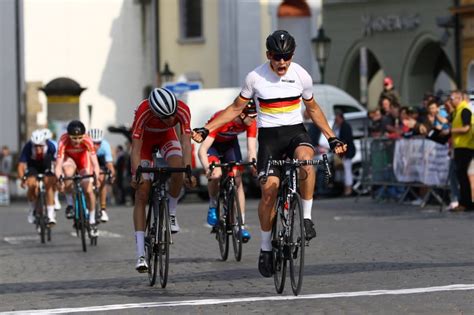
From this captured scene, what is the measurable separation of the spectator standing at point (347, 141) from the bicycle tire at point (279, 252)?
19475 millimetres

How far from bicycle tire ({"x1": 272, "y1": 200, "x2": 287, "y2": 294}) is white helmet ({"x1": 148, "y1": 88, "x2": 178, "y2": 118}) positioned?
5.16ft

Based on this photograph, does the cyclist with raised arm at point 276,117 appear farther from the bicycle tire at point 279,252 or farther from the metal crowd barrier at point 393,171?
the metal crowd barrier at point 393,171

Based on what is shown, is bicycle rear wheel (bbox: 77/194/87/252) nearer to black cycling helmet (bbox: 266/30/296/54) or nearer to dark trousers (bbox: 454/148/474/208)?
dark trousers (bbox: 454/148/474/208)

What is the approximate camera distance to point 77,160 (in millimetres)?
21234

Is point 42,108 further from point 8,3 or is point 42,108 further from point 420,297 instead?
point 420,297

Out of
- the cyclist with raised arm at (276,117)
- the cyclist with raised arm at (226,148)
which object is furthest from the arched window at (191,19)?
the cyclist with raised arm at (276,117)

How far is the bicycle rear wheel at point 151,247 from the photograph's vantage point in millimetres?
13477

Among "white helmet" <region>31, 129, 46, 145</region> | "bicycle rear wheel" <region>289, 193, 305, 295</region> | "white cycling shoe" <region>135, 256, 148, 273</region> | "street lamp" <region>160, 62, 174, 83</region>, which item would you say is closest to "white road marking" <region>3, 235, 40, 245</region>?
"white helmet" <region>31, 129, 46, 145</region>

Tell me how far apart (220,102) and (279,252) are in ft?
81.8

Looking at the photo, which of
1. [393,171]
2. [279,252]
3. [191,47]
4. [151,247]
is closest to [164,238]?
[151,247]

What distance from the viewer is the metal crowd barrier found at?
26.2 m

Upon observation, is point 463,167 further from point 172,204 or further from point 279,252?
point 279,252

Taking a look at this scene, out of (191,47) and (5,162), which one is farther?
(191,47)

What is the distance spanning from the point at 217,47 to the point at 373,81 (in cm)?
635
